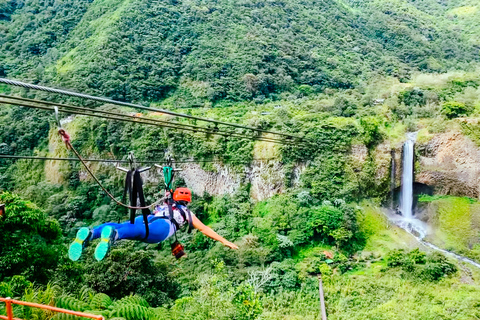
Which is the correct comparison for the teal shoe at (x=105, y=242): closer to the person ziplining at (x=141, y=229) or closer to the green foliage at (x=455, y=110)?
the person ziplining at (x=141, y=229)

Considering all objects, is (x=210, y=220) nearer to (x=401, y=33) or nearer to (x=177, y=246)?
(x=177, y=246)

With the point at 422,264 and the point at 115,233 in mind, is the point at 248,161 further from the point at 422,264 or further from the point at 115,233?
the point at 115,233

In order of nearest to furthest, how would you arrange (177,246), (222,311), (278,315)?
(177,246) → (222,311) → (278,315)

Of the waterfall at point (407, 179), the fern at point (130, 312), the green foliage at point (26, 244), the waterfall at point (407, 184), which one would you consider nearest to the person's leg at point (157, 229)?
the fern at point (130, 312)

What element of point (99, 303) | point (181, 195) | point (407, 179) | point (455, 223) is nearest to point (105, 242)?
point (181, 195)

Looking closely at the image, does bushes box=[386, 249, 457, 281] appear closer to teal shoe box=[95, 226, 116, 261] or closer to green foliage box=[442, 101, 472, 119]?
green foliage box=[442, 101, 472, 119]

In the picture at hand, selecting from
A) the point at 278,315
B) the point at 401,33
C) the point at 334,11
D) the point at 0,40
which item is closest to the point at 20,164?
the point at 0,40

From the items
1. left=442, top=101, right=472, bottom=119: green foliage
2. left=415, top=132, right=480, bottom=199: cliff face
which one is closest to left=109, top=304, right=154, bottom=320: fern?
left=415, top=132, right=480, bottom=199: cliff face

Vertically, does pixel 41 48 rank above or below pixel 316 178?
above
